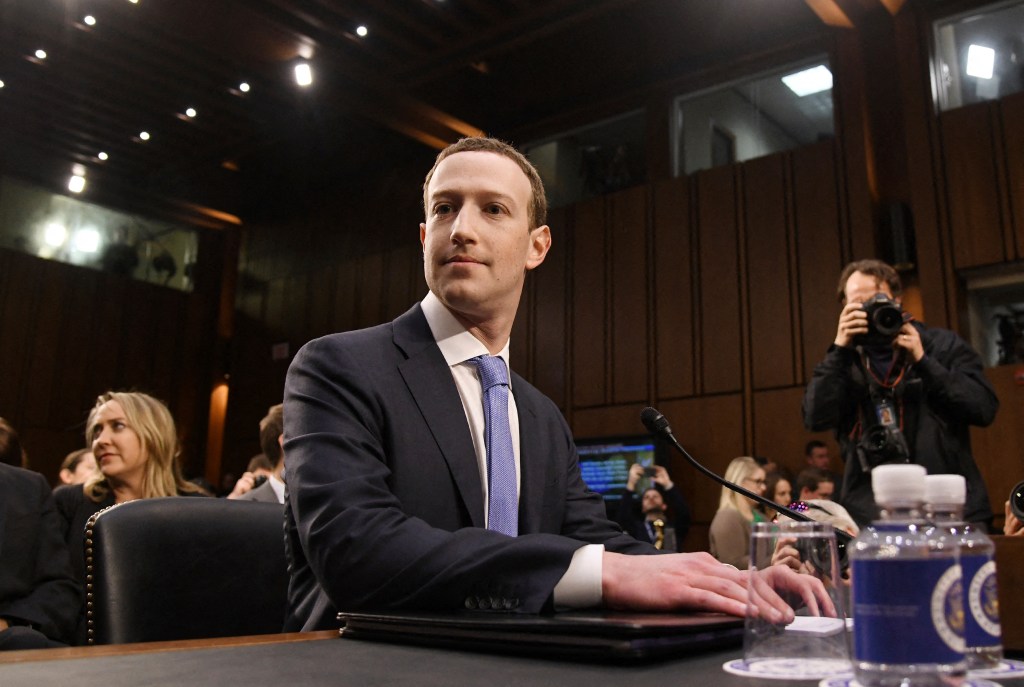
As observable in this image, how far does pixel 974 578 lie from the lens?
68 centimetres

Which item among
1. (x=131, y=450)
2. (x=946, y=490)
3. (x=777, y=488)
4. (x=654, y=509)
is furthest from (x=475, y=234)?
(x=654, y=509)

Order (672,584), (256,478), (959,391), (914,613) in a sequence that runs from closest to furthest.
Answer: (914,613) < (672,584) < (959,391) < (256,478)

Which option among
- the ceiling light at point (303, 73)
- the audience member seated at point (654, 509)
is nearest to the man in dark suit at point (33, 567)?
the audience member seated at point (654, 509)

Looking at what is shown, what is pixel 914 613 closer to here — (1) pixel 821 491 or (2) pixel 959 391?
(2) pixel 959 391

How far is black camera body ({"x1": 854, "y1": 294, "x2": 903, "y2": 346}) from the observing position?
2738 mm

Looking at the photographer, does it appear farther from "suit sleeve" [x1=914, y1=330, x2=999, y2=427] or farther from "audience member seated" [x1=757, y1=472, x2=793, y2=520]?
"audience member seated" [x1=757, y1=472, x2=793, y2=520]

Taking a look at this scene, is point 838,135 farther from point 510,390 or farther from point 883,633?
point 883,633

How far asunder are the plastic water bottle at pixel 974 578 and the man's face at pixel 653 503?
553 cm

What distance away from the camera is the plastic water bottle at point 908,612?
1.87 ft

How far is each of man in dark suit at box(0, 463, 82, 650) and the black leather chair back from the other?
3.41 feet

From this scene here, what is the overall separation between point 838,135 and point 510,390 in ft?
20.7

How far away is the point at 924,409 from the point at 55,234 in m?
10.3

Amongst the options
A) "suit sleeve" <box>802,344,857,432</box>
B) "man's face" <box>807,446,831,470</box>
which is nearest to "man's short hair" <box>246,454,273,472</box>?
"suit sleeve" <box>802,344,857,432</box>

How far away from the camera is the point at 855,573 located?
607 mm
